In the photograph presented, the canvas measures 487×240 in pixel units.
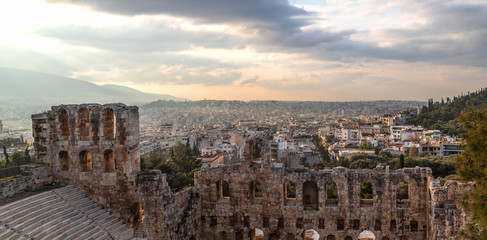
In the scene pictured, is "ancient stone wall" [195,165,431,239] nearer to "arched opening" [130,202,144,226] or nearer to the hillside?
"arched opening" [130,202,144,226]

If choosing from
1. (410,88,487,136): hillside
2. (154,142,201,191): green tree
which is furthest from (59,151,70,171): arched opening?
(410,88,487,136): hillside

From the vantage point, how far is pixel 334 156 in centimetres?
7606

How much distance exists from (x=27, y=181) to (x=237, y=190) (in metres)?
11.7

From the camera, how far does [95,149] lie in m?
21.8

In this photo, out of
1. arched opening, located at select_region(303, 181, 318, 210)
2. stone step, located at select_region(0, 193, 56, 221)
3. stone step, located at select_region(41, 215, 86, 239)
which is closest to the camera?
stone step, located at select_region(0, 193, 56, 221)

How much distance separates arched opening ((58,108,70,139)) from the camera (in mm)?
22562

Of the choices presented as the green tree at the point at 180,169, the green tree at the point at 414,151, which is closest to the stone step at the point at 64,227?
the green tree at the point at 180,169

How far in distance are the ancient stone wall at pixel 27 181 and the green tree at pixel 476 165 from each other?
68.3ft

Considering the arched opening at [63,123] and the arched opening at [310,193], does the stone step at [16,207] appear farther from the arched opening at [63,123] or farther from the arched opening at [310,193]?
the arched opening at [310,193]

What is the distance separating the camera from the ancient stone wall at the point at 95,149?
21.4m

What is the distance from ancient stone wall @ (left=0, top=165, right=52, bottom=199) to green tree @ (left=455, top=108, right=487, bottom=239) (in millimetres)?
20813

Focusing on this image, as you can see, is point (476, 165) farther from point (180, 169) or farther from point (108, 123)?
point (180, 169)

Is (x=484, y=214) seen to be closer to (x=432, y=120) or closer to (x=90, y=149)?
(x=90, y=149)

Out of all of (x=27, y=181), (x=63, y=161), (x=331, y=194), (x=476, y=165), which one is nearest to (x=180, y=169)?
(x=331, y=194)
